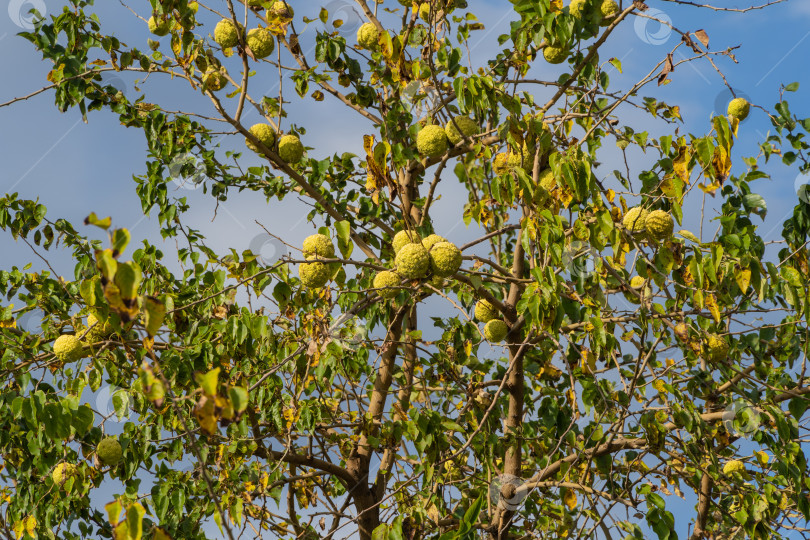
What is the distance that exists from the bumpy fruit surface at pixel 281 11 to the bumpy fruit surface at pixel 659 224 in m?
1.83

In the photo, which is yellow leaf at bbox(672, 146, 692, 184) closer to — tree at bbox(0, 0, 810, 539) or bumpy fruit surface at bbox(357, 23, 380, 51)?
tree at bbox(0, 0, 810, 539)

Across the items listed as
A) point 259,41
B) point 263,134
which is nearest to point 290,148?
point 263,134

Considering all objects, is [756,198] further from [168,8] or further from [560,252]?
[168,8]

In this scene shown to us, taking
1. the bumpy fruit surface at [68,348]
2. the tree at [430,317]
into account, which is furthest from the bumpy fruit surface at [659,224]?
the bumpy fruit surface at [68,348]

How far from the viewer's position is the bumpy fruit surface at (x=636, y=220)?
2.71m

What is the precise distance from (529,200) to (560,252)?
0.63ft

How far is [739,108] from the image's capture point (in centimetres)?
353

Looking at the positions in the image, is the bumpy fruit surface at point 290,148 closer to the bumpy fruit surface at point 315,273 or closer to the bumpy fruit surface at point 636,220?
the bumpy fruit surface at point 315,273

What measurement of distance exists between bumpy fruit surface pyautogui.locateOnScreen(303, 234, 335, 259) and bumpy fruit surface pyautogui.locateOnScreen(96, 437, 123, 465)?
1445mm

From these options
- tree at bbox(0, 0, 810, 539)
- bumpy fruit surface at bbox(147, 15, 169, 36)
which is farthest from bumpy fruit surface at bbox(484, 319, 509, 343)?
bumpy fruit surface at bbox(147, 15, 169, 36)

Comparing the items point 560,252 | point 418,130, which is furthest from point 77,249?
point 560,252
